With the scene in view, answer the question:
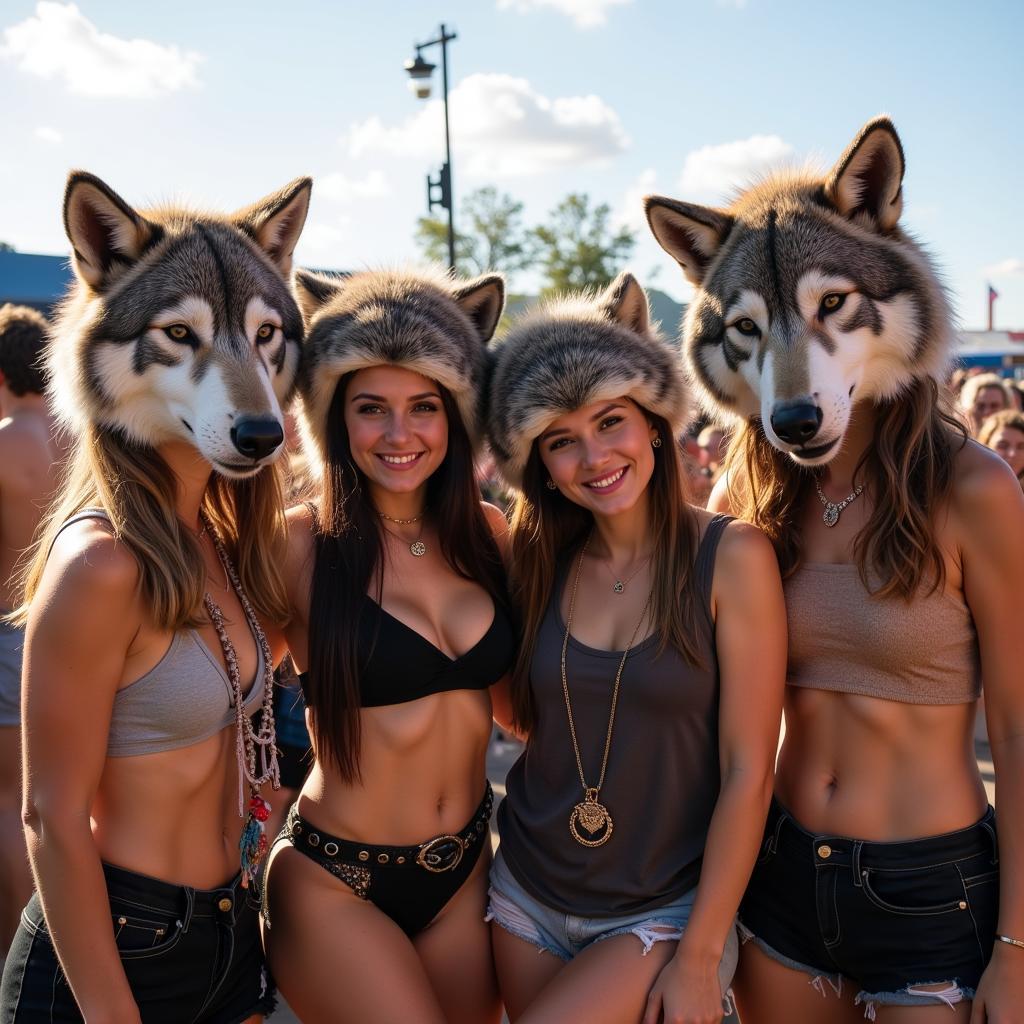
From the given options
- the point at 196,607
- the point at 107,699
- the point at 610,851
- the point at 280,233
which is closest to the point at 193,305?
the point at 280,233

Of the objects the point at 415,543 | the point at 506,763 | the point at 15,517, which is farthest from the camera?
the point at 506,763

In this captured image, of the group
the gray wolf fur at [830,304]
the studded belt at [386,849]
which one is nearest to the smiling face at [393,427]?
the gray wolf fur at [830,304]

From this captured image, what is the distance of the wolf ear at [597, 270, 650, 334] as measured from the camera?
122 inches

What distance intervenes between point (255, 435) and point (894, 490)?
1.64 meters

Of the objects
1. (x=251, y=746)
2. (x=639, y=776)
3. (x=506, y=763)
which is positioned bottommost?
(x=506, y=763)

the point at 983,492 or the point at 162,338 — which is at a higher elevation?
the point at 162,338

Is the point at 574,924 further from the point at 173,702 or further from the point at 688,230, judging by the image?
the point at 688,230

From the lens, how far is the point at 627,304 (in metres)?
3.13

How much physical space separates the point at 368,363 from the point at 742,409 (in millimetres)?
1132

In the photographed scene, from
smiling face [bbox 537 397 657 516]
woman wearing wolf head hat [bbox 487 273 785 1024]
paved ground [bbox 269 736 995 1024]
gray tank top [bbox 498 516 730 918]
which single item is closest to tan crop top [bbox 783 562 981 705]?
woman wearing wolf head hat [bbox 487 273 785 1024]

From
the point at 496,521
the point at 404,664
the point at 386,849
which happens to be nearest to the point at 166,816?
the point at 386,849

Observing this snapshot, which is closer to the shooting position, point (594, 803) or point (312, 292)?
point (594, 803)

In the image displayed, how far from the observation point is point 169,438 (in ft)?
8.29

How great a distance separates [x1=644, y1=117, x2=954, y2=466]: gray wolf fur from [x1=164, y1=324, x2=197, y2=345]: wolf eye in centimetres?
147
